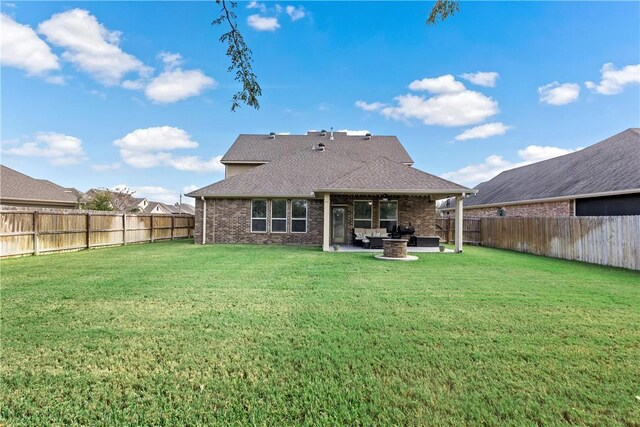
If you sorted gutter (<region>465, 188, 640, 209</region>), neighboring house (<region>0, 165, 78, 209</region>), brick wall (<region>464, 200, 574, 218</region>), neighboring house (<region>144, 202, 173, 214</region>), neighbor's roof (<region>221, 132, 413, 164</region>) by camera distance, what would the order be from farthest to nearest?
neighboring house (<region>144, 202, 173, 214</region>)
neighbor's roof (<region>221, 132, 413, 164</region>)
neighboring house (<region>0, 165, 78, 209</region>)
brick wall (<region>464, 200, 574, 218</region>)
gutter (<region>465, 188, 640, 209</region>)

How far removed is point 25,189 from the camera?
19.3 meters

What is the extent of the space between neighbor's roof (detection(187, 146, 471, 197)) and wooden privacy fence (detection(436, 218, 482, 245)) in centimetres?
534

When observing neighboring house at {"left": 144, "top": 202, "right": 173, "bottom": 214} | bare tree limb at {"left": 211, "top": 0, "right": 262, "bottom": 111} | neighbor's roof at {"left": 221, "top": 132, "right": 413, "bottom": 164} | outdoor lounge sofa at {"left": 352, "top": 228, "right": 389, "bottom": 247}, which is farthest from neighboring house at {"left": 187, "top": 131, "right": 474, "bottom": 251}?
neighboring house at {"left": 144, "top": 202, "right": 173, "bottom": 214}

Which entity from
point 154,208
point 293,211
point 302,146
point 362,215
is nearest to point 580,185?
point 362,215

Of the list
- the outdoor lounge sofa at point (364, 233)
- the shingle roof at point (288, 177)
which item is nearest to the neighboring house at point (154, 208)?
the shingle roof at point (288, 177)

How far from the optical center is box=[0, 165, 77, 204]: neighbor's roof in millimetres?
18125

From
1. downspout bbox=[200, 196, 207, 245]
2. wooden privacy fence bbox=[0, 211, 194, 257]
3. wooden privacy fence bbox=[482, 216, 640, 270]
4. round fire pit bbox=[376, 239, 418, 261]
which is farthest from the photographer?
downspout bbox=[200, 196, 207, 245]

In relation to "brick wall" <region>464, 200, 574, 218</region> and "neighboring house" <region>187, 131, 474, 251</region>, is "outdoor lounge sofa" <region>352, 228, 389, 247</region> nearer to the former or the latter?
"neighboring house" <region>187, 131, 474, 251</region>

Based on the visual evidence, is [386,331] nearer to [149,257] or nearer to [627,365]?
[627,365]

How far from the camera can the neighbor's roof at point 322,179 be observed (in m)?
13.3

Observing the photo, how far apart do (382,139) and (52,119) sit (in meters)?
22.5

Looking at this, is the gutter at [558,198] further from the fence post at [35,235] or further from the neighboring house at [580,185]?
the fence post at [35,235]

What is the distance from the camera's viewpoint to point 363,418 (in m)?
2.54

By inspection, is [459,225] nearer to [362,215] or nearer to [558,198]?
[362,215]
